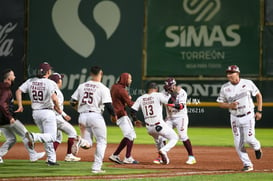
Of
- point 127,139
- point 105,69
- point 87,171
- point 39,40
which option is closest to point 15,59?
point 39,40

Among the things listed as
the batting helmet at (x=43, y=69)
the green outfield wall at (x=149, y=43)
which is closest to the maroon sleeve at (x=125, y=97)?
the batting helmet at (x=43, y=69)

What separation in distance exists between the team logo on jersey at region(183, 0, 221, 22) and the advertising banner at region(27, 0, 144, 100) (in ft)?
7.32

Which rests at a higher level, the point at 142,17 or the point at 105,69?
the point at 142,17

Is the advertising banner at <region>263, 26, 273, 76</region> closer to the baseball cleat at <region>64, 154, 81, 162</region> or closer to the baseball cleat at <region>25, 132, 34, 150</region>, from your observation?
the baseball cleat at <region>64, 154, 81, 162</region>

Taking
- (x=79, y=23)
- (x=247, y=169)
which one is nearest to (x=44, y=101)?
(x=247, y=169)

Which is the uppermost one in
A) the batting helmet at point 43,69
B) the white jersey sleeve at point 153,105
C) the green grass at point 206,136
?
the batting helmet at point 43,69

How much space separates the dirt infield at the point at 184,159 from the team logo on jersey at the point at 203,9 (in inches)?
392

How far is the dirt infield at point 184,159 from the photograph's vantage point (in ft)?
46.2

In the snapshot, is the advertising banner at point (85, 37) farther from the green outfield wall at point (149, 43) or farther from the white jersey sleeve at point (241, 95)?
the white jersey sleeve at point (241, 95)

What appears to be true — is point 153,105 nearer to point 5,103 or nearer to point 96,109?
point 96,109

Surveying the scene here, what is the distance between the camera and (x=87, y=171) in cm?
1363

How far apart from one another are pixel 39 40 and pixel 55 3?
5.87ft

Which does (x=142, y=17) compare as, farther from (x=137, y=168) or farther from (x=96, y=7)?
(x=137, y=168)

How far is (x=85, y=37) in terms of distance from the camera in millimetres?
32062
